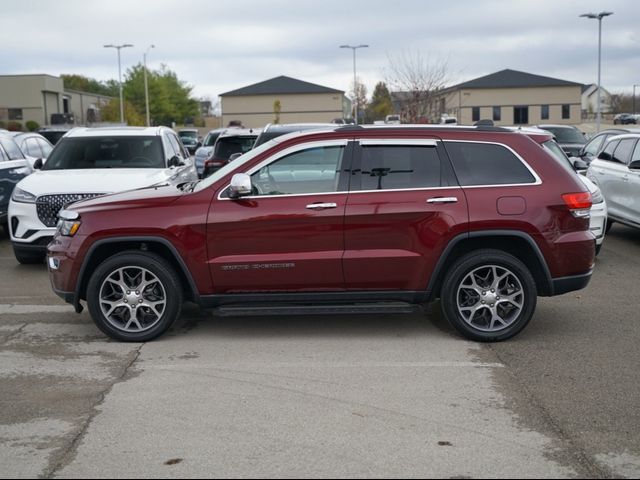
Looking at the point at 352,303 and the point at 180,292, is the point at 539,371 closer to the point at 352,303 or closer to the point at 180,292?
the point at 352,303

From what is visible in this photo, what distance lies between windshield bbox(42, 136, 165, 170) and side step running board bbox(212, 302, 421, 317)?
5731 mm

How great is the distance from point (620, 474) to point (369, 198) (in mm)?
3439

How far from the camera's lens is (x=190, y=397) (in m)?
6.02

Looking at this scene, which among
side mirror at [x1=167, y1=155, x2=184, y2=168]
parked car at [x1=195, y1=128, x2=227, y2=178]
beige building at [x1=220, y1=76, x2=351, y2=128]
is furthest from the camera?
beige building at [x1=220, y1=76, x2=351, y2=128]

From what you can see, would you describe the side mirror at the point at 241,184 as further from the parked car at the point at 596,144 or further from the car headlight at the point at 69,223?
the parked car at the point at 596,144

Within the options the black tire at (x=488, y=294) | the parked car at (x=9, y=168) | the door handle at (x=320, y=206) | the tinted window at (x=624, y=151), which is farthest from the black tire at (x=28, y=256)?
the tinted window at (x=624, y=151)

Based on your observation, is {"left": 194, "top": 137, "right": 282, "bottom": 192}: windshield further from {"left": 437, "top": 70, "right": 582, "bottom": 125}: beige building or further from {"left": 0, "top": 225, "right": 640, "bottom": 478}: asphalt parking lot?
{"left": 437, "top": 70, "right": 582, "bottom": 125}: beige building

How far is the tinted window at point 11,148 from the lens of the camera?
15070 mm

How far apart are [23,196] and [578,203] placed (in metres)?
7.35

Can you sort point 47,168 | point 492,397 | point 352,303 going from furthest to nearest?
point 47,168 < point 352,303 < point 492,397

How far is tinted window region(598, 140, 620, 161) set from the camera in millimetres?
14156

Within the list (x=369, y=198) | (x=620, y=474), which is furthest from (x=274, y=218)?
(x=620, y=474)

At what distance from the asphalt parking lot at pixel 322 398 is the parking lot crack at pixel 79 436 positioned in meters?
0.01

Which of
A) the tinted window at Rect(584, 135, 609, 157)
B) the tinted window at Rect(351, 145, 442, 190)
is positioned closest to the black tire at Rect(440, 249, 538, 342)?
the tinted window at Rect(351, 145, 442, 190)
